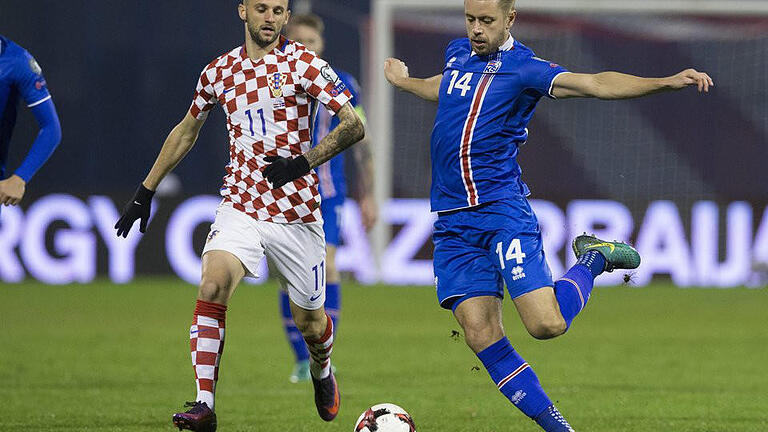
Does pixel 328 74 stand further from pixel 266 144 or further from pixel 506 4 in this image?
pixel 506 4

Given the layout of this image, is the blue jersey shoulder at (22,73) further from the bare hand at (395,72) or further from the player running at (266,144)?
the bare hand at (395,72)

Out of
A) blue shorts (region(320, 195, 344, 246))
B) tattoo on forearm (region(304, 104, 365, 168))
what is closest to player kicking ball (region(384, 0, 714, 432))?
tattoo on forearm (region(304, 104, 365, 168))

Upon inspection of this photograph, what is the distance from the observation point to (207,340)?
19.6 ft

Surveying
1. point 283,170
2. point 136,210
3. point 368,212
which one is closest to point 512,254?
point 283,170

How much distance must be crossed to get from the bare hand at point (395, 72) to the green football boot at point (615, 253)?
1218 millimetres

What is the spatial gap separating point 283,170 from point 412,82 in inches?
37.7

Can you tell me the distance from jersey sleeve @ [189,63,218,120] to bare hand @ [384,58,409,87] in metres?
0.86

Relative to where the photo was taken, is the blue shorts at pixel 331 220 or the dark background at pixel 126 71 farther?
the dark background at pixel 126 71

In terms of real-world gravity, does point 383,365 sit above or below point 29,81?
below

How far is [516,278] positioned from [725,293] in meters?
12.2

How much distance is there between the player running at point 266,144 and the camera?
6199 mm

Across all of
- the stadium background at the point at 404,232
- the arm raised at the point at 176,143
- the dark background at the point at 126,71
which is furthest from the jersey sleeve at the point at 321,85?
the dark background at the point at 126,71

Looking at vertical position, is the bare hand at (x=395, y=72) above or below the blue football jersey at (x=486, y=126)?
above

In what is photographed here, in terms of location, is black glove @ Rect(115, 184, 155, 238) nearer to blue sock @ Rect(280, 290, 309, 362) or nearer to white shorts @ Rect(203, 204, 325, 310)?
white shorts @ Rect(203, 204, 325, 310)
